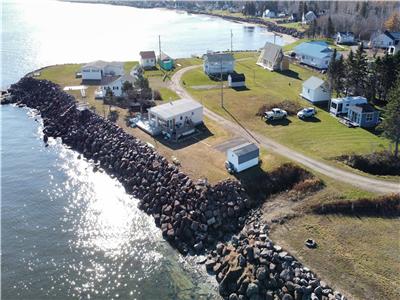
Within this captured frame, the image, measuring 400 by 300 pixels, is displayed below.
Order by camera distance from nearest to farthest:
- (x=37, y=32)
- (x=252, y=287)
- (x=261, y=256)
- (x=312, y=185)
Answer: (x=252, y=287)
(x=261, y=256)
(x=312, y=185)
(x=37, y=32)

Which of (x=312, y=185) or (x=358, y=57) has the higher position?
(x=358, y=57)

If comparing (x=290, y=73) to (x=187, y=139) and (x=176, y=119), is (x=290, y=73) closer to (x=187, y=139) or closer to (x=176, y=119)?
(x=176, y=119)

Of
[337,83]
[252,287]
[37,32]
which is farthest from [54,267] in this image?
[37,32]

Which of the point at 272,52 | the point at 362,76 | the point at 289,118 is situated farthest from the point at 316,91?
the point at 272,52

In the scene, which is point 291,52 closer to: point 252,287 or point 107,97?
point 107,97

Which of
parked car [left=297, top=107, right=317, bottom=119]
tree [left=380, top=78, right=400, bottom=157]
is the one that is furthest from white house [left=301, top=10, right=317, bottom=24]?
tree [left=380, top=78, right=400, bottom=157]

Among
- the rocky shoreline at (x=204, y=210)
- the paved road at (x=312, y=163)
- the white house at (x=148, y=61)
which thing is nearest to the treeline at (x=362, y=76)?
the paved road at (x=312, y=163)
